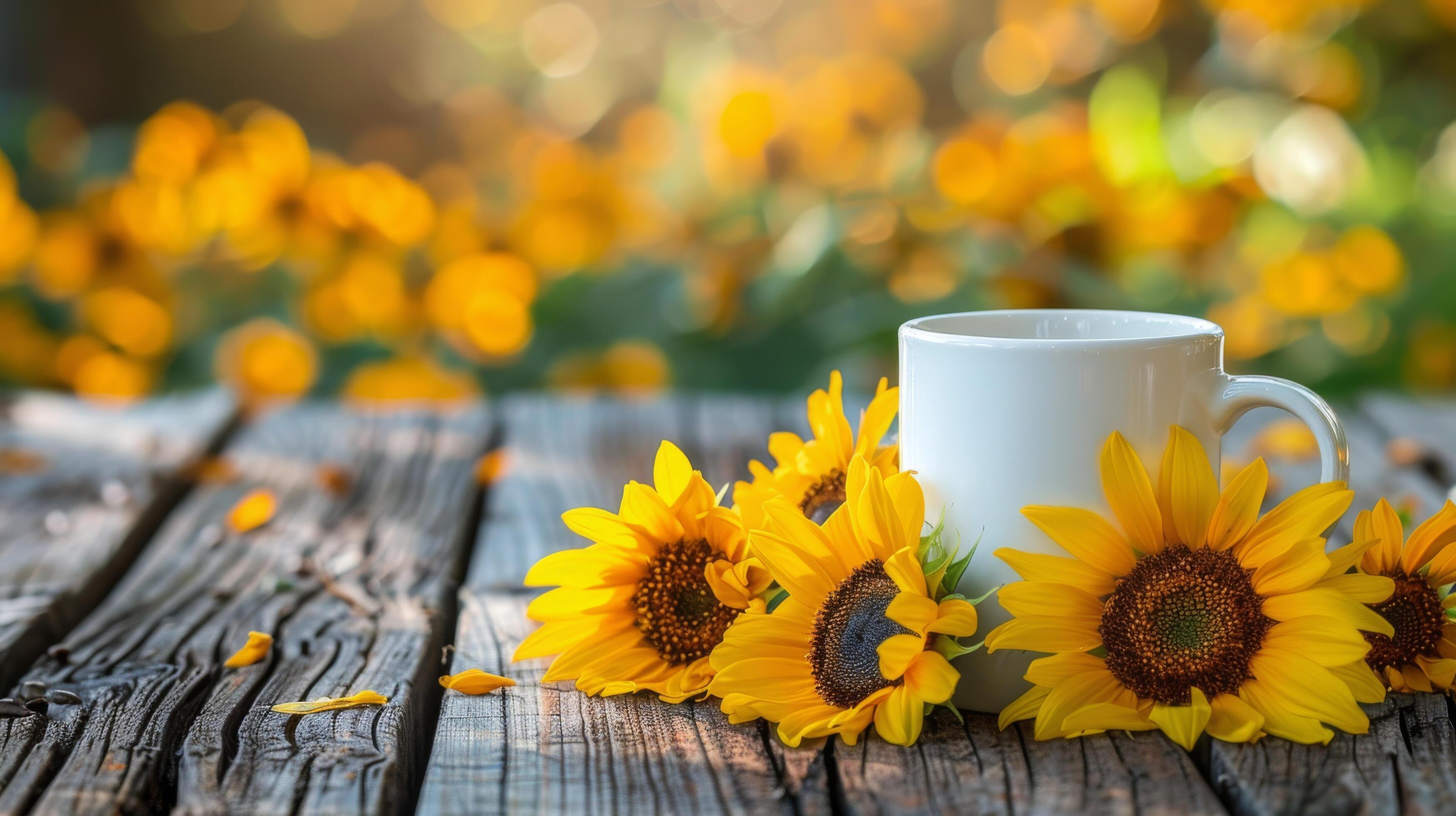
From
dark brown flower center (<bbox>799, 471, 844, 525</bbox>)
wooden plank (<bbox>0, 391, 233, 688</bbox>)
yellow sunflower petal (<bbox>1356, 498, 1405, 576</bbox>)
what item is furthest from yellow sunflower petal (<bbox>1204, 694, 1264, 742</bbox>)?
wooden plank (<bbox>0, 391, 233, 688</bbox>)

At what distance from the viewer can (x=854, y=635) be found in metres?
0.54

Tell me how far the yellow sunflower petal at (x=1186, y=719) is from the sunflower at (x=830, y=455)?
185mm

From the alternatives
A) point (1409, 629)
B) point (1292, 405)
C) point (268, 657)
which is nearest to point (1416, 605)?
point (1409, 629)

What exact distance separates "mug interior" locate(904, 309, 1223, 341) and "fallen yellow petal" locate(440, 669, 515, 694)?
273mm

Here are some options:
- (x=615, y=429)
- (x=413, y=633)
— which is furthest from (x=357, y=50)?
(x=413, y=633)

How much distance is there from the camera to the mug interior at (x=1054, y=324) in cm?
61

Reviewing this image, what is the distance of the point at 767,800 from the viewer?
1.59 feet

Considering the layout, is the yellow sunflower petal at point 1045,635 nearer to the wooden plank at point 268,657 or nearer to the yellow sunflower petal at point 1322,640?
the yellow sunflower petal at point 1322,640

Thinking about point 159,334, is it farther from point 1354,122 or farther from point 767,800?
point 1354,122

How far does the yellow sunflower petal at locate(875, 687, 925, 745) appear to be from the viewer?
508 mm

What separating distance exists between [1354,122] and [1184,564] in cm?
194

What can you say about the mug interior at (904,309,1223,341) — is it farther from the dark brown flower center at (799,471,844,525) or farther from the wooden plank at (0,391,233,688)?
the wooden plank at (0,391,233,688)

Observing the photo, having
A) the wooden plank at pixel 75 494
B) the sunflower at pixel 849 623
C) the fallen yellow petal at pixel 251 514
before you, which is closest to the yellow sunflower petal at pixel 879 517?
the sunflower at pixel 849 623

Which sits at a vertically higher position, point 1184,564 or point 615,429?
point 615,429
